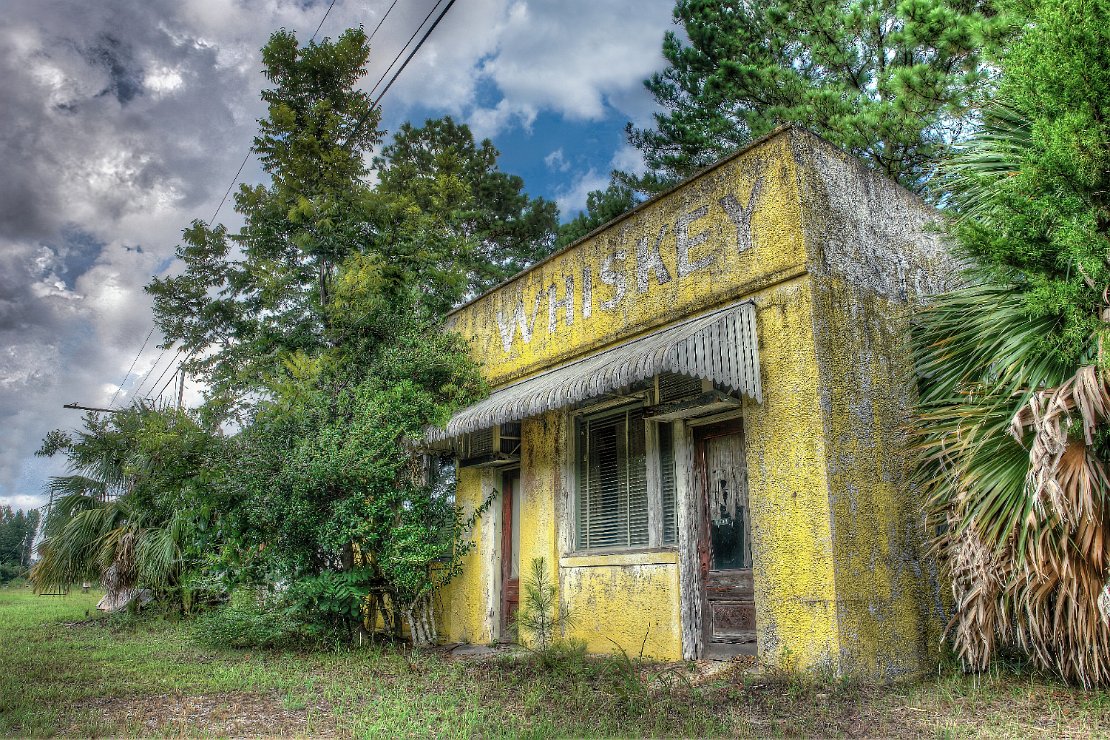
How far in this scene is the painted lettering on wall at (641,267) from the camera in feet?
23.1

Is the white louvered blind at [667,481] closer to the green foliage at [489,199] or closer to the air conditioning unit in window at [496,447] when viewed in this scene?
the air conditioning unit in window at [496,447]

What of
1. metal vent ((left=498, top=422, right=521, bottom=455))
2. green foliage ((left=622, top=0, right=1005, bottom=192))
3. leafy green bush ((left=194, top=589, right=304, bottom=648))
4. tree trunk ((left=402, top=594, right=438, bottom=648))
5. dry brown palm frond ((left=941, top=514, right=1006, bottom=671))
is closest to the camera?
dry brown palm frond ((left=941, top=514, right=1006, bottom=671))

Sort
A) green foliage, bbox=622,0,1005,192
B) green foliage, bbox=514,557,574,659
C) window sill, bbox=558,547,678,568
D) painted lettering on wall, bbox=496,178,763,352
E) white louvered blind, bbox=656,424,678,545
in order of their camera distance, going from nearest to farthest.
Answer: painted lettering on wall, bbox=496,178,763,352, window sill, bbox=558,547,678,568, white louvered blind, bbox=656,424,678,545, green foliage, bbox=514,557,574,659, green foliage, bbox=622,0,1005,192

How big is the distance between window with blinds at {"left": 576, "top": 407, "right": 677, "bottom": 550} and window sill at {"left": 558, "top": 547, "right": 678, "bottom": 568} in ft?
0.42

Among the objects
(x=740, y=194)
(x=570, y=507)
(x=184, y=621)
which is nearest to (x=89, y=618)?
(x=184, y=621)

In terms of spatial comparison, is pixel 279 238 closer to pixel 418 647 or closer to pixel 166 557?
pixel 166 557

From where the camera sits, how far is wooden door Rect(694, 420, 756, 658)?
263 inches

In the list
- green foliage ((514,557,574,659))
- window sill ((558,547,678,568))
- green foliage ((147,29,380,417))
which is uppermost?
green foliage ((147,29,380,417))

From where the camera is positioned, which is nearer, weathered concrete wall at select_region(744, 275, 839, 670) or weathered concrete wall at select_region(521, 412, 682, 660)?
weathered concrete wall at select_region(744, 275, 839, 670)

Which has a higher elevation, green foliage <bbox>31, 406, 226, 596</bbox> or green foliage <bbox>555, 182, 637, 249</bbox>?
green foliage <bbox>555, 182, 637, 249</bbox>

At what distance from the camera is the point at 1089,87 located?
484 cm

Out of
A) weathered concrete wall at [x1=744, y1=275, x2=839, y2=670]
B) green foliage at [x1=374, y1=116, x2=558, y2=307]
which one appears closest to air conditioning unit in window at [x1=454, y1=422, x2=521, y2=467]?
weathered concrete wall at [x1=744, y1=275, x2=839, y2=670]

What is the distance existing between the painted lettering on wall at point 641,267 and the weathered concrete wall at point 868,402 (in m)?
0.77

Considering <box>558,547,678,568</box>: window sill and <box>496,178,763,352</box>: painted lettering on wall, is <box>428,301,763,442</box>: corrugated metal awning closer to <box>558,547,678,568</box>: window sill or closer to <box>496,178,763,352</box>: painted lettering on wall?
<box>496,178,763,352</box>: painted lettering on wall
